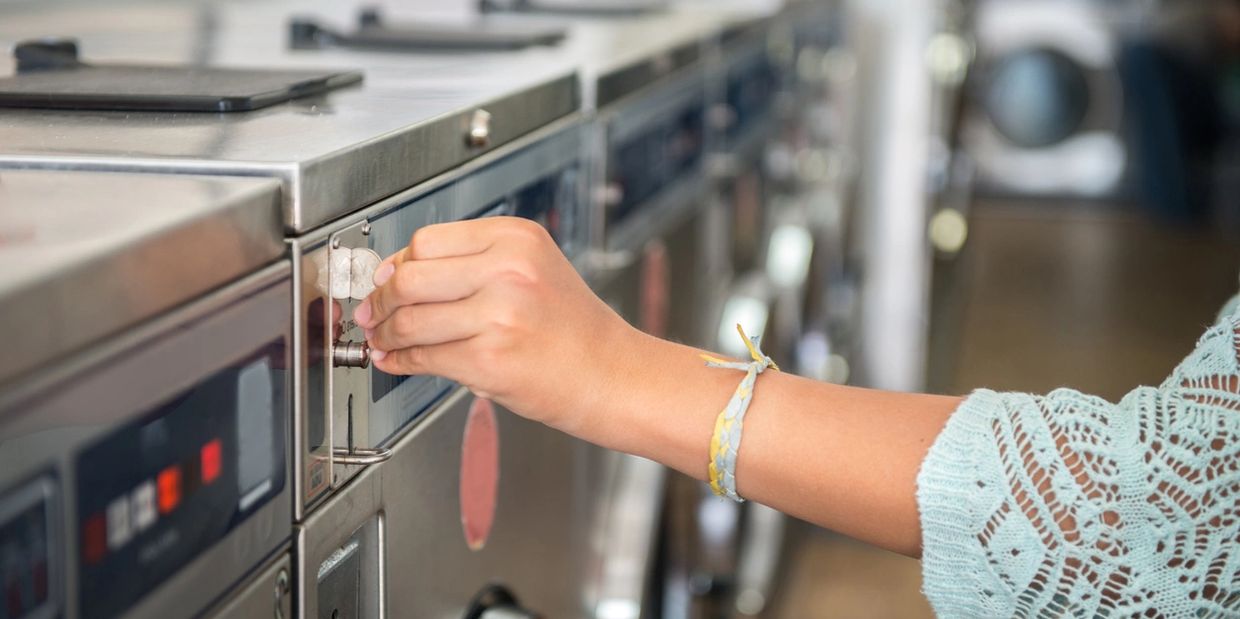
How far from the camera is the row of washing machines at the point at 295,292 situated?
0.48m

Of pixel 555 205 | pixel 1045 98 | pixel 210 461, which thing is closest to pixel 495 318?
pixel 210 461

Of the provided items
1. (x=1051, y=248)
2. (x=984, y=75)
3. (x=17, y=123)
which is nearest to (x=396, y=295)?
(x=17, y=123)

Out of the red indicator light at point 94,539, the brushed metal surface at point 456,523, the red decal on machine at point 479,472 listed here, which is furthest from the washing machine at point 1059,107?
the red indicator light at point 94,539

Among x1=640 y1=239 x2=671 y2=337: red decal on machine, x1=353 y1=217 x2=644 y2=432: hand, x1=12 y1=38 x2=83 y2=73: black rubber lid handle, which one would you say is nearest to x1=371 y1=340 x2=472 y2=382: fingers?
x1=353 y1=217 x2=644 y2=432: hand

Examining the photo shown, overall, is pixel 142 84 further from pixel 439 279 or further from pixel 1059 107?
pixel 1059 107

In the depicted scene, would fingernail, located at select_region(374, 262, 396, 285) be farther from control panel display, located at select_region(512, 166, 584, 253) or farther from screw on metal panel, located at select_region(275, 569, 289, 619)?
control panel display, located at select_region(512, 166, 584, 253)

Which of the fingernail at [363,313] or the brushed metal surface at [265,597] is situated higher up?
the fingernail at [363,313]

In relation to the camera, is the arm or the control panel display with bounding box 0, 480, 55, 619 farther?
the arm

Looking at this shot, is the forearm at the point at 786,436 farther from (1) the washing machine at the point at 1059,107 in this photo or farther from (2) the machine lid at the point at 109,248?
(1) the washing machine at the point at 1059,107

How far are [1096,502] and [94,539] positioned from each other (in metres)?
0.49

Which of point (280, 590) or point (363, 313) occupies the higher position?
point (363, 313)

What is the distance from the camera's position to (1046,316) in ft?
13.5

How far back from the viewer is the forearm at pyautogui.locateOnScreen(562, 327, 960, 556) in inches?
28.3

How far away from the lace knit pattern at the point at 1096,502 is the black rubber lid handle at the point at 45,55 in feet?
2.12
